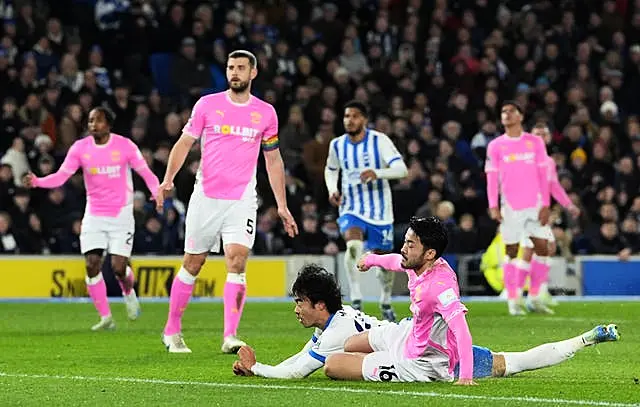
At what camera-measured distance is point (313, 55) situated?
26.8 meters

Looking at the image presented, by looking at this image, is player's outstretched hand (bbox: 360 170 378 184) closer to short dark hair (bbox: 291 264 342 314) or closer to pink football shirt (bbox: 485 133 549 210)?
pink football shirt (bbox: 485 133 549 210)

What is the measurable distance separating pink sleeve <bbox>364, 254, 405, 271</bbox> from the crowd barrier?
12.5 meters

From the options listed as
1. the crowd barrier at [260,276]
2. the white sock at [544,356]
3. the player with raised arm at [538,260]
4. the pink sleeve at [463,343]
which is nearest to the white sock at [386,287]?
the player with raised arm at [538,260]

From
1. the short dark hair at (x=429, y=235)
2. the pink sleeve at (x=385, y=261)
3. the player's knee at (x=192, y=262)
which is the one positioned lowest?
the player's knee at (x=192, y=262)

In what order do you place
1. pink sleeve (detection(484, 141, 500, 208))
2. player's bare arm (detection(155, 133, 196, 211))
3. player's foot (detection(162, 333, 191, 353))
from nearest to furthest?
1. player's bare arm (detection(155, 133, 196, 211))
2. player's foot (detection(162, 333, 191, 353))
3. pink sleeve (detection(484, 141, 500, 208))

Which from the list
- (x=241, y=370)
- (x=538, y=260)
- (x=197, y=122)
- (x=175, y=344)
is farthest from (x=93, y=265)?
(x=241, y=370)

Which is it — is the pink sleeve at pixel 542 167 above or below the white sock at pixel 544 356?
above

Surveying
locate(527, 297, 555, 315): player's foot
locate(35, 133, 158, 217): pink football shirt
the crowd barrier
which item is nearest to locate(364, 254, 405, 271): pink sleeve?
locate(35, 133, 158, 217): pink football shirt

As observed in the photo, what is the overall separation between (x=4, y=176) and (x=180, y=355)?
34.3ft

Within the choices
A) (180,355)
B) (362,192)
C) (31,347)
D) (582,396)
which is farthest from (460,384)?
(362,192)

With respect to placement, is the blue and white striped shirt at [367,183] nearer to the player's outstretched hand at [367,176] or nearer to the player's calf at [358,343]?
the player's outstretched hand at [367,176]

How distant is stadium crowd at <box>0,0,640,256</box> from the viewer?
76.3 ft

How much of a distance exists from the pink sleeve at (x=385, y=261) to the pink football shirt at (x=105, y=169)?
255 inches

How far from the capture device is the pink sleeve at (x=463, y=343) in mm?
9289
